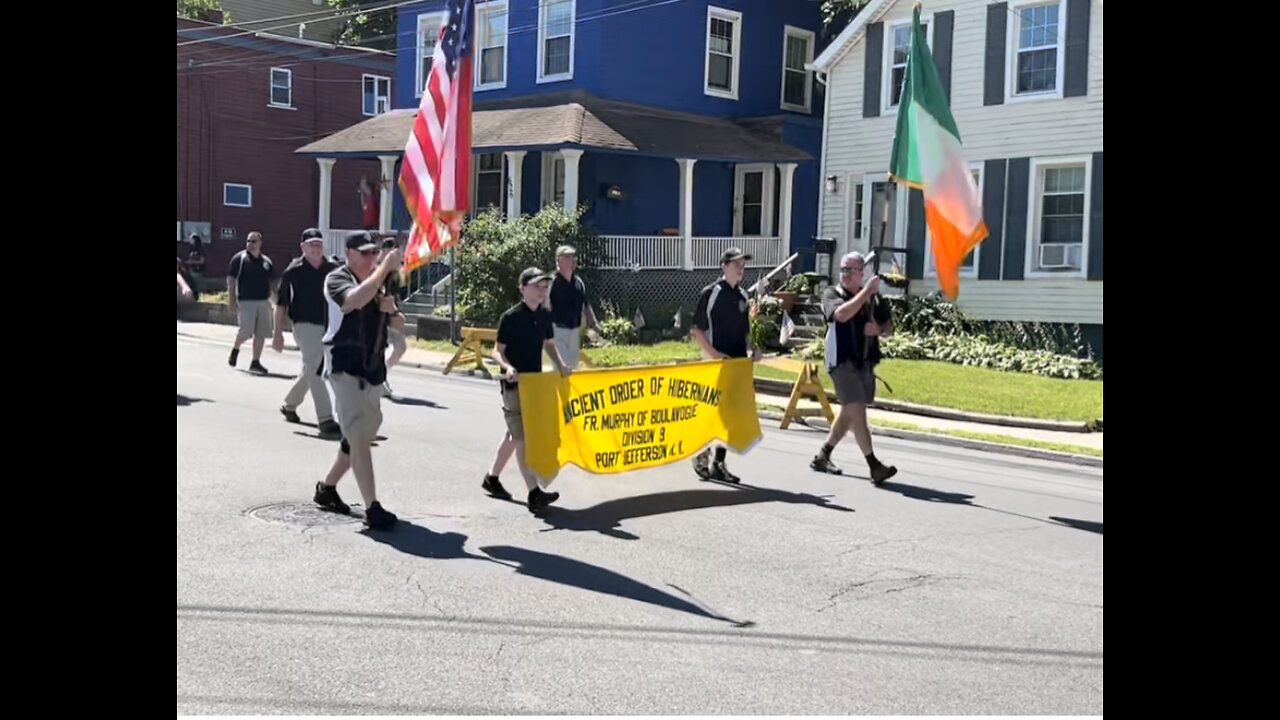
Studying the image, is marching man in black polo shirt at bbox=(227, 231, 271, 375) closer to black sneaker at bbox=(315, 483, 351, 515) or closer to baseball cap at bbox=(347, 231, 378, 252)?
black sneaker at bbox=(315, 483, 351, 515)

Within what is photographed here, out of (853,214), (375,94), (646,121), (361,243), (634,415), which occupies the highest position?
(375,94)

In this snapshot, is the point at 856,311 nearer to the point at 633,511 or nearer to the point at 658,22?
the point at 633,511

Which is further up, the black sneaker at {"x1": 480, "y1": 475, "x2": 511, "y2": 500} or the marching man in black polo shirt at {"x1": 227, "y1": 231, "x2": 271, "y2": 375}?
the marching man in black polo shirt at {"x1": 227, "y1": 231, "x2": 271, "y2": 375}

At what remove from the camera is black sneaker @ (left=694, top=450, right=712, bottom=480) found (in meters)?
11.0

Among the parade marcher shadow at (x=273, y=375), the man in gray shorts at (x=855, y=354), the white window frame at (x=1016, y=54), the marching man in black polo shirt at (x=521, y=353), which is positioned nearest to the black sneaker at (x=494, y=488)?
the marching man in black polo shirt at (x=521, y=353)

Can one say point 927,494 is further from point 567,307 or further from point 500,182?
point 500,182

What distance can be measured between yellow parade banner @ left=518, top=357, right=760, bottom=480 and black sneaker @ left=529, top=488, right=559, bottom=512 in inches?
5.3

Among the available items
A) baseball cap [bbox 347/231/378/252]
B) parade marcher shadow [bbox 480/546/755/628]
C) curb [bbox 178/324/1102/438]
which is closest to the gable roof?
curb [bbox 178/324/1102/438]

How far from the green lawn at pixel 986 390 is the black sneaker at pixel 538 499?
8.73 m

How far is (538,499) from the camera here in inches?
369

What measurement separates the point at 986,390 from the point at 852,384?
8.18 metres

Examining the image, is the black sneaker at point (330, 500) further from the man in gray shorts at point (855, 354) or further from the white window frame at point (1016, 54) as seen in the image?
the white window frame at point (1016, 54)

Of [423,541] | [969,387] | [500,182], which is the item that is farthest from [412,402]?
[500,182]
